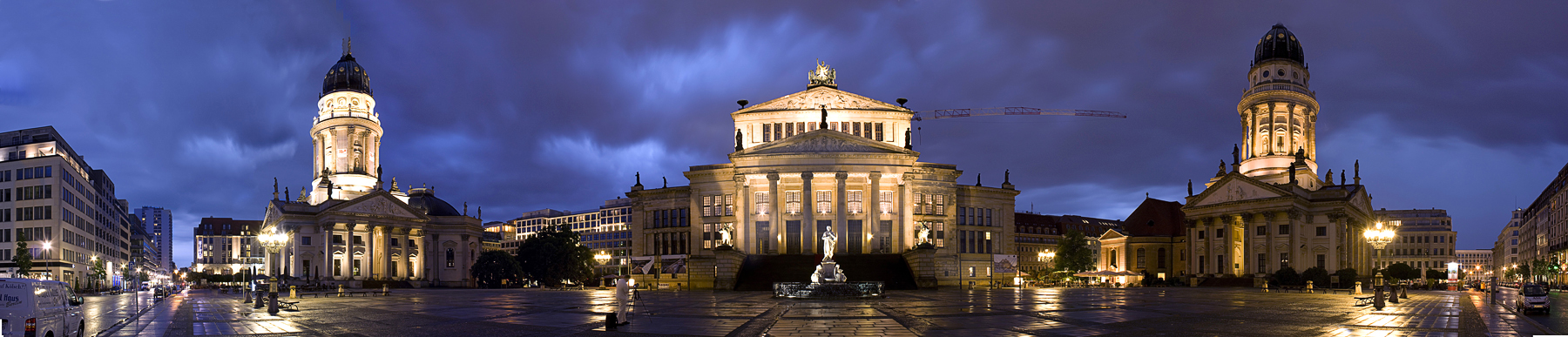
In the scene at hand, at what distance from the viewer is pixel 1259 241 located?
8438 centimetres

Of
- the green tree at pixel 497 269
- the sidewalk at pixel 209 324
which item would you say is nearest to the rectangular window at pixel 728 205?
the green tree at pixel 497 269

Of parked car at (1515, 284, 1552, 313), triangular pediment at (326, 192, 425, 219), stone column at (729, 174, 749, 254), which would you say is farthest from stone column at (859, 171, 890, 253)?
triangular pediment at (326, 192, 425, 219)

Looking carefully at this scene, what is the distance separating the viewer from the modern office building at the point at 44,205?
81188 millimetres

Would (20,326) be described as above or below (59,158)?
below

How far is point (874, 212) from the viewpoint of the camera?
74.8 metres

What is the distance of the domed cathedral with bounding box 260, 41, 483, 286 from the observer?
306 feet

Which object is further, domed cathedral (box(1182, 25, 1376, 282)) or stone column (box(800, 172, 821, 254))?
domed cathedral (box(1182, 25, 1376, 282))

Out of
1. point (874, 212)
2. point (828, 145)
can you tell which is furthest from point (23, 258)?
point (874, 212)

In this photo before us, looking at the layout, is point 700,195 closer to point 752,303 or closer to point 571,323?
point 752,303

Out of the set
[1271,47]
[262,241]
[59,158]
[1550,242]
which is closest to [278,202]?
[59,158]

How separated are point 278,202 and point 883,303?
7723 centimetres

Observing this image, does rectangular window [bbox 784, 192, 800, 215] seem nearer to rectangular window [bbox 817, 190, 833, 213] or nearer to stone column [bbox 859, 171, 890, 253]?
rectangular window [bbox 817, 190, 833, 213]

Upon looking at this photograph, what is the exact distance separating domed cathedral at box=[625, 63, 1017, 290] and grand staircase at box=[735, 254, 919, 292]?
12 cm

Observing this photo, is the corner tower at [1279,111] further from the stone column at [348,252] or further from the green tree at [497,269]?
the stone column at [348,252]
